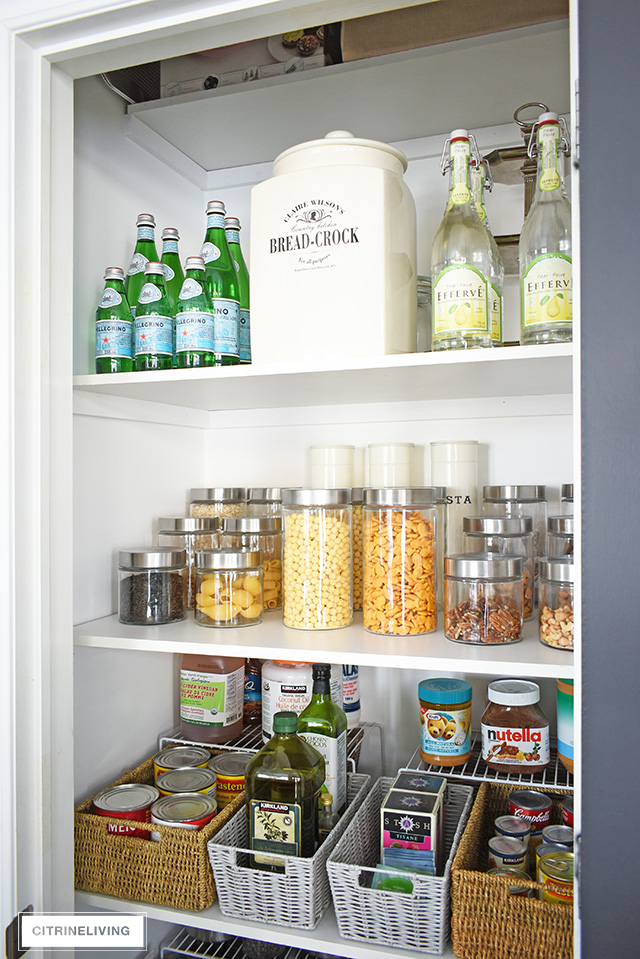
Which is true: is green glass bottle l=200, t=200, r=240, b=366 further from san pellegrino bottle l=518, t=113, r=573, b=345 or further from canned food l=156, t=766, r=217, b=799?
canned food l=156, t=766, r=217, b=799

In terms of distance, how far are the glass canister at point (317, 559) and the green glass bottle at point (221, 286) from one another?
0.26 metres

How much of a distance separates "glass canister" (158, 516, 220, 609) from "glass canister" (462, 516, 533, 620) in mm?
500

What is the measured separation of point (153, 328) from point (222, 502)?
42 centimetres

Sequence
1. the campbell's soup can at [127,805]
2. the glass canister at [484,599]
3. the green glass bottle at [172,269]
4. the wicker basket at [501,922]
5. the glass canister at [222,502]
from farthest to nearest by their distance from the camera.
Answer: the glass canister at [222,502] → the green glass bottle at [172,269] → the campbell's soup can at [127,805] → the glass canister at [484,599] → the wicker basket at [501,922]

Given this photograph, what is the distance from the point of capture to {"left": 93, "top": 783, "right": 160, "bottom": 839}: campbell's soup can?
1.13m

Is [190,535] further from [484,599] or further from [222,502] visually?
[484,599]

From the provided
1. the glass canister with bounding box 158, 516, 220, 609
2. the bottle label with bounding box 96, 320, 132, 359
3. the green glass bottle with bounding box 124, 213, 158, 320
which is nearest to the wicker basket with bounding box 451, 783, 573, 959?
the glass canister with bounding box 158, 516, 220, 609

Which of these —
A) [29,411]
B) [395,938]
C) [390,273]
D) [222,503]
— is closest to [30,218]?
[29,411]

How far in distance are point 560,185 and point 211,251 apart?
59 cm

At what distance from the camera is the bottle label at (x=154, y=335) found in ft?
3.93

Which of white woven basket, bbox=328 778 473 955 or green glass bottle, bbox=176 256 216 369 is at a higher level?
green glass bottle, bbox=176 256 216 369

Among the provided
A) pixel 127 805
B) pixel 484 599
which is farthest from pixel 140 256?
pixel 127 805

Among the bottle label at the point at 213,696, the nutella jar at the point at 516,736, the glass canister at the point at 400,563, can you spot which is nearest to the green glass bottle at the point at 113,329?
the glass canister at the point at 400,563

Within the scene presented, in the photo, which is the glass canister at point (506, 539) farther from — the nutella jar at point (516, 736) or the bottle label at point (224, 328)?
the bottle label at point (224, 328)
